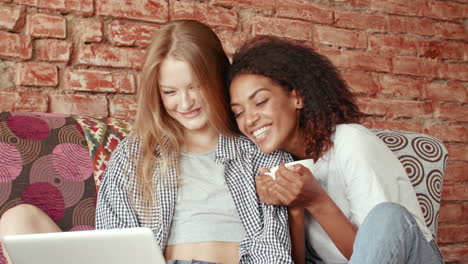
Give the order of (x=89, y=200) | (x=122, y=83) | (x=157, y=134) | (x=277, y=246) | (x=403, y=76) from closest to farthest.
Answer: (x=277, y=246)
(x=89, y=200)
(x=157, y=134)
(x=122, y=83)
(x=403, y=76)

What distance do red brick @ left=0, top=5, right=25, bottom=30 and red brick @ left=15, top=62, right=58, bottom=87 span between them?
0.40 feet

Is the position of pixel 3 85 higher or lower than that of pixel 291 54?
lower

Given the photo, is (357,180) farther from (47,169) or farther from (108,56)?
(108,56)

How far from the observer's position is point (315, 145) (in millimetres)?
1393

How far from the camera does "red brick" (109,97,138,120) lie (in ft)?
5.91

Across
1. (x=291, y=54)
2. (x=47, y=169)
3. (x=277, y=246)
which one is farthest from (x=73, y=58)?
(x=277, y=246)

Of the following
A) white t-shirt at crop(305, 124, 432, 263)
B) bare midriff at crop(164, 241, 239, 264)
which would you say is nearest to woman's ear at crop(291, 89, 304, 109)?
white t-shirt at crop(305, 124, 432, 263)

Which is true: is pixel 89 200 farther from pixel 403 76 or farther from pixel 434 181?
pixel 403 76

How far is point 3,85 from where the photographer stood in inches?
65.4

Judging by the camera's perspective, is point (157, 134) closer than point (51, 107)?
Yes

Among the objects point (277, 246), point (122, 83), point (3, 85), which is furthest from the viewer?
point (122, 83)

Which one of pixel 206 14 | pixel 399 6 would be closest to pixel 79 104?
pixel 206 14

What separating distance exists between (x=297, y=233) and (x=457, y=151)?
4.30ft

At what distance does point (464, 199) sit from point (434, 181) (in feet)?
3.33
